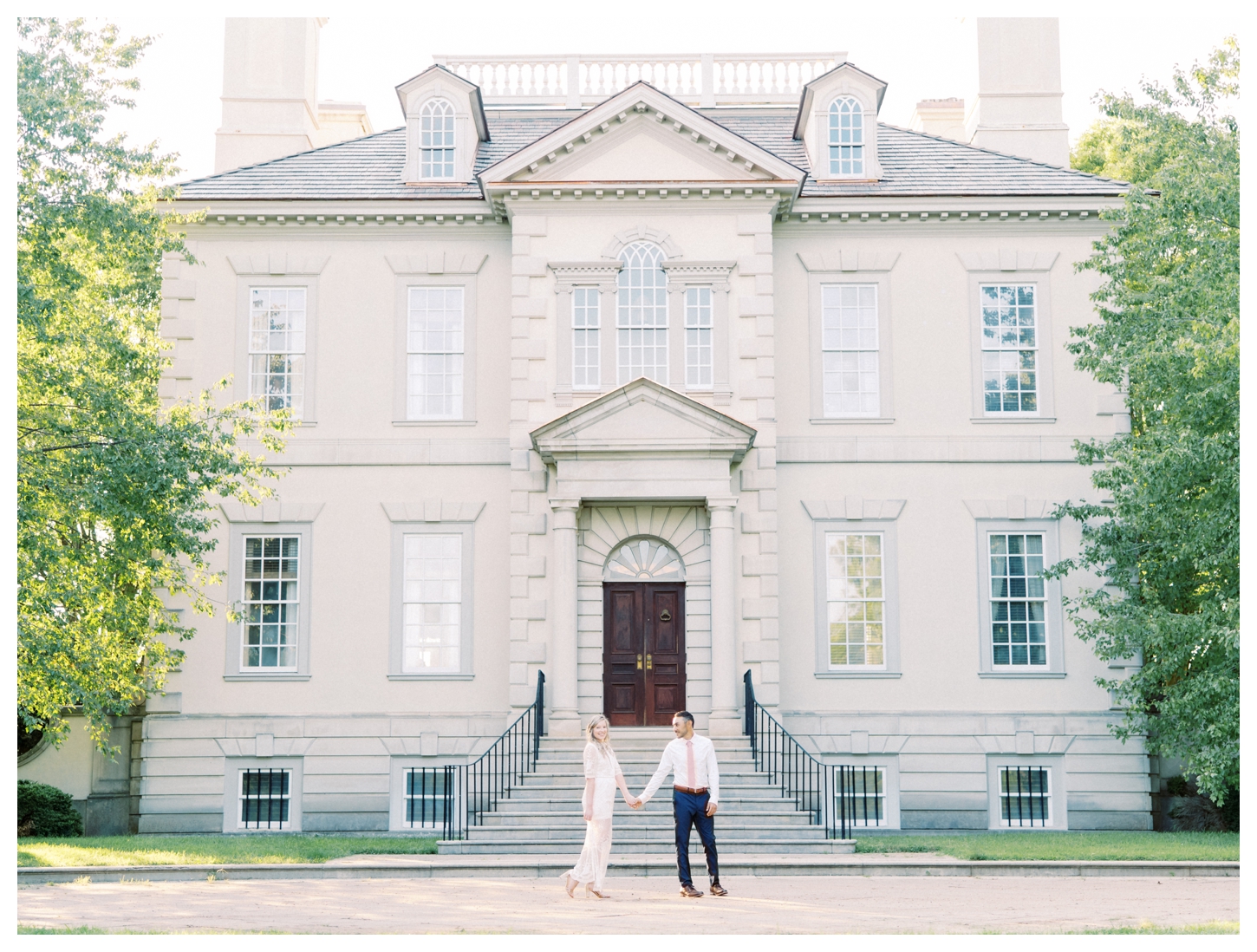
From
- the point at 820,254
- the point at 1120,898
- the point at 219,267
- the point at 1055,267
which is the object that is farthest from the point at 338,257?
the point at 1120,898

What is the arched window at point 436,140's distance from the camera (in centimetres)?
2200

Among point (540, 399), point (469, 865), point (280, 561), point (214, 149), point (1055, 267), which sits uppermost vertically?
point (214, 149)

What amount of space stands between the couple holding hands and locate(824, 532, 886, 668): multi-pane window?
27.1ft

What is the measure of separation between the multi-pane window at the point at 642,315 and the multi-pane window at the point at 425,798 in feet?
22.1

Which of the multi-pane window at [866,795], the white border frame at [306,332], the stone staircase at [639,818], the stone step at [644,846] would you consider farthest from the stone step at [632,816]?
the white border frame at [306,332]

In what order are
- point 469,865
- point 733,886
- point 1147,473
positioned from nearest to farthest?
point 733,886, point 469,865, point 1147,473

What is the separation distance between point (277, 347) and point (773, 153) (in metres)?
8.84

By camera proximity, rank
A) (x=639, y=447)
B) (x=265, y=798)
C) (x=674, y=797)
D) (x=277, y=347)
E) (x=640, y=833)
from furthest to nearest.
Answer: (x=277, y=347) < (x=265, y=798) < (x=639, y=447) < (x=640, y=833) < (x=674, y=797)

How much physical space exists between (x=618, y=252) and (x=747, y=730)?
7623 millimetres

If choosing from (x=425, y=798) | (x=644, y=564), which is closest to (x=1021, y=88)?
(x=644, y=564)

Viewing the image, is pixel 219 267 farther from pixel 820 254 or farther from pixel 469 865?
pixel 469 865

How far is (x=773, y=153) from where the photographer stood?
2192cm

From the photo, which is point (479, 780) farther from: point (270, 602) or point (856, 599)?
point (856, 599)

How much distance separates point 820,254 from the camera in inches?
831
